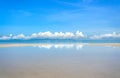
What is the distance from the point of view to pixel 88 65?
13.2ft

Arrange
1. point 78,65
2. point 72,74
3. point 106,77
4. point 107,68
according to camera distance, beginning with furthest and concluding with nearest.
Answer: point 78,65 < point 107,68 < point 72,74 < point 106,77

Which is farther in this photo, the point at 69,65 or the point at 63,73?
the point at 69,65

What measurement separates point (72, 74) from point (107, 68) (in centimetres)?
76

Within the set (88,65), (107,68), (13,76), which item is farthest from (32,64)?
(107,68)

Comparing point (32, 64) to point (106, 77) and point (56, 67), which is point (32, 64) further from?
point (106, 77)

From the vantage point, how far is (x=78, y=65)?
13.1ft

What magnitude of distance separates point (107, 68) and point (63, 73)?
2.88 feet

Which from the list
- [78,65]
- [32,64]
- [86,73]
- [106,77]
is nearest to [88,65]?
[78,65]

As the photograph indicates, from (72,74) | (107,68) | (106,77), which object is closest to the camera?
(106,77)

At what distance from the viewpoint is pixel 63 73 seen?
344 cm

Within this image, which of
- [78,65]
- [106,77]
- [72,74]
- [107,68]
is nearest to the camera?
[106,77]

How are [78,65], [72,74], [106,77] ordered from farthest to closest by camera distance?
[78,65] → [72,74] → [106,77]

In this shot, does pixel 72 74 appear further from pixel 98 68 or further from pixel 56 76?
pixel 98 68

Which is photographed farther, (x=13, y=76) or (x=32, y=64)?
(x=32, y=64)
